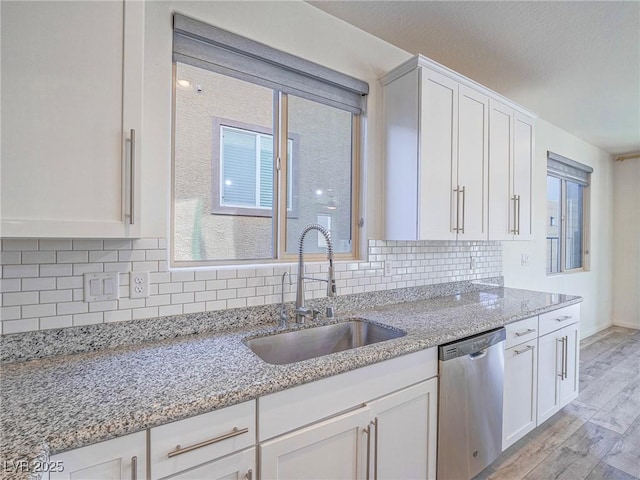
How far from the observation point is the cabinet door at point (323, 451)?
3.53ft

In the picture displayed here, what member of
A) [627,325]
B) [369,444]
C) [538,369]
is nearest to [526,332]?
[538,369]

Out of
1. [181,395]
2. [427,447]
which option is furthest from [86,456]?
[427,447]

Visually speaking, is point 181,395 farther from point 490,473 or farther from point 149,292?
point 490,473

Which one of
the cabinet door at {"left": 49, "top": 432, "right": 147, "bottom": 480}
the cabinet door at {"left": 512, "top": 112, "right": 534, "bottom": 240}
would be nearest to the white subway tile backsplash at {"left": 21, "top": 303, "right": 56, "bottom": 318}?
the cabinet door at {"left": 49, "top": 432, "right": 147, "bottom": 480}

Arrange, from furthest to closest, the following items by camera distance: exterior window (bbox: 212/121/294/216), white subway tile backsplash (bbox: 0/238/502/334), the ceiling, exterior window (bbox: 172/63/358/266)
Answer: the ceiling, exterior window (bbox: 212/121/294/216), exterior window (bbox: 172/63/358/266), white subway tile backsplash (bbox: 0/238/502/334)

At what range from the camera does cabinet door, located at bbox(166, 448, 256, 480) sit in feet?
3.08

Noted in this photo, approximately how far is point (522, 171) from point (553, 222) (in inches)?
80.8

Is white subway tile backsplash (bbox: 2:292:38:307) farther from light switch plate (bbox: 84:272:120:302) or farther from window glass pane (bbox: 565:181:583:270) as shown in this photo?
window glass pane (bbox: 565:181:583:270)

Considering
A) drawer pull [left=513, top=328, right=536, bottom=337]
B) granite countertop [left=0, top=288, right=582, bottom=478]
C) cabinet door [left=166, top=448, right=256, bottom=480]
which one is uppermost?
granite countertop [left=0, top=288, right=582, bottom=478]

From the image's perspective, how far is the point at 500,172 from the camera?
2.41 meters

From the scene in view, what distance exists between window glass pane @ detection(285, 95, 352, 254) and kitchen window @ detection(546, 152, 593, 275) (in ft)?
9.63

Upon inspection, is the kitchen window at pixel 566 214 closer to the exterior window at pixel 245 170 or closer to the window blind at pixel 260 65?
the window blind at pixel 260 65

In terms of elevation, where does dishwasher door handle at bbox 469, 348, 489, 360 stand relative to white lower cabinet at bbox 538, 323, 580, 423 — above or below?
above

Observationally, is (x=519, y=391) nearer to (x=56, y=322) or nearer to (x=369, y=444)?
(x=369, y=444)
